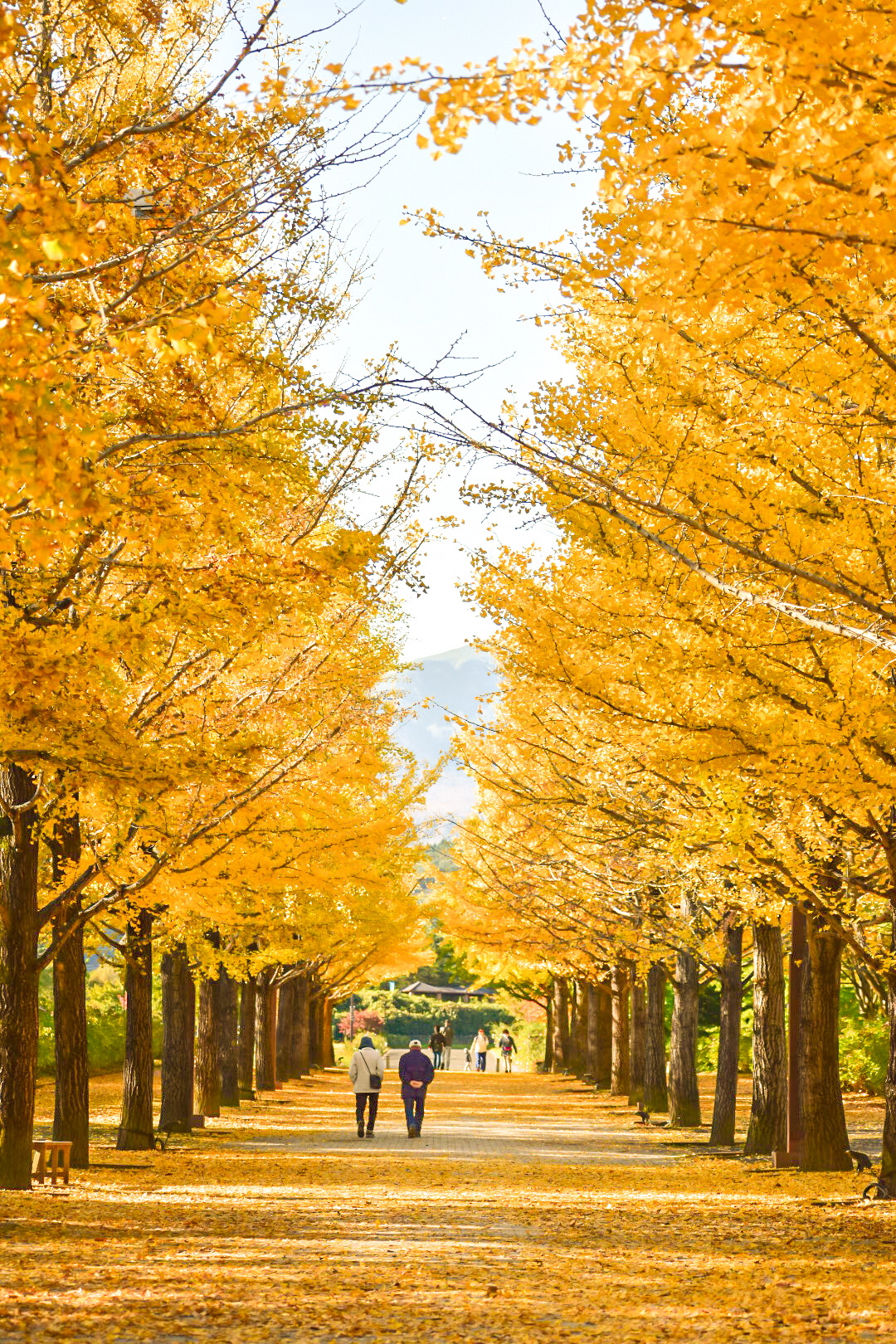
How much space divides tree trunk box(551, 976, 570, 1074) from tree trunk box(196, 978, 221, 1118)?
20.7 metres

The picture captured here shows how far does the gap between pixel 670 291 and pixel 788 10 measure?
118cm

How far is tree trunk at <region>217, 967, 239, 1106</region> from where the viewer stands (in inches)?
869

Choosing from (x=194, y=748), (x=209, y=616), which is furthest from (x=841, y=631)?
(x=194, y=748)

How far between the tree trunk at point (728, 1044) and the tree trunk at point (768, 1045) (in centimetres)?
153

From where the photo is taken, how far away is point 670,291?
227 inches

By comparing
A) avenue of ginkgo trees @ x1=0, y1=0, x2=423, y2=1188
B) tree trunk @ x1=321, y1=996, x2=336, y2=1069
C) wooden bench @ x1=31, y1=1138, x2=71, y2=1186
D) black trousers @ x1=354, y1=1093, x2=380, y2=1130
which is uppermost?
avenue of ginkgo trees @ x1=0, y1=0, x2=423, y2=1188

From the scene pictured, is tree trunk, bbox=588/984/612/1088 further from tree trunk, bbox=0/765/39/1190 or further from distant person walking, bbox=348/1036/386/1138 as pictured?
tree trunk, bbox=0/765/39/1190

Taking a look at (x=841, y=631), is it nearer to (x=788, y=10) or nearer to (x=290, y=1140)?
(x=788, y=10)

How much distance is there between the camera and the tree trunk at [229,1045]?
2208 cm

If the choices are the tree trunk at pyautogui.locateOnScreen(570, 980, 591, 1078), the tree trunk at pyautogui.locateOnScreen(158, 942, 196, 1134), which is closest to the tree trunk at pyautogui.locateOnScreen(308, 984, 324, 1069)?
the tree trunk at pyautogui.locateOnScreen(570, 980, 591, 1078)

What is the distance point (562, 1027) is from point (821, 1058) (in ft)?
99.9

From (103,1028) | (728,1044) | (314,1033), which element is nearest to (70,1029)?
(728,1044)

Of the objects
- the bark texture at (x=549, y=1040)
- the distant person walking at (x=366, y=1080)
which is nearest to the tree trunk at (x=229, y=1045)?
the distant person walking at (x=366, y=1080)

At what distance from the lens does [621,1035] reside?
2869cm
